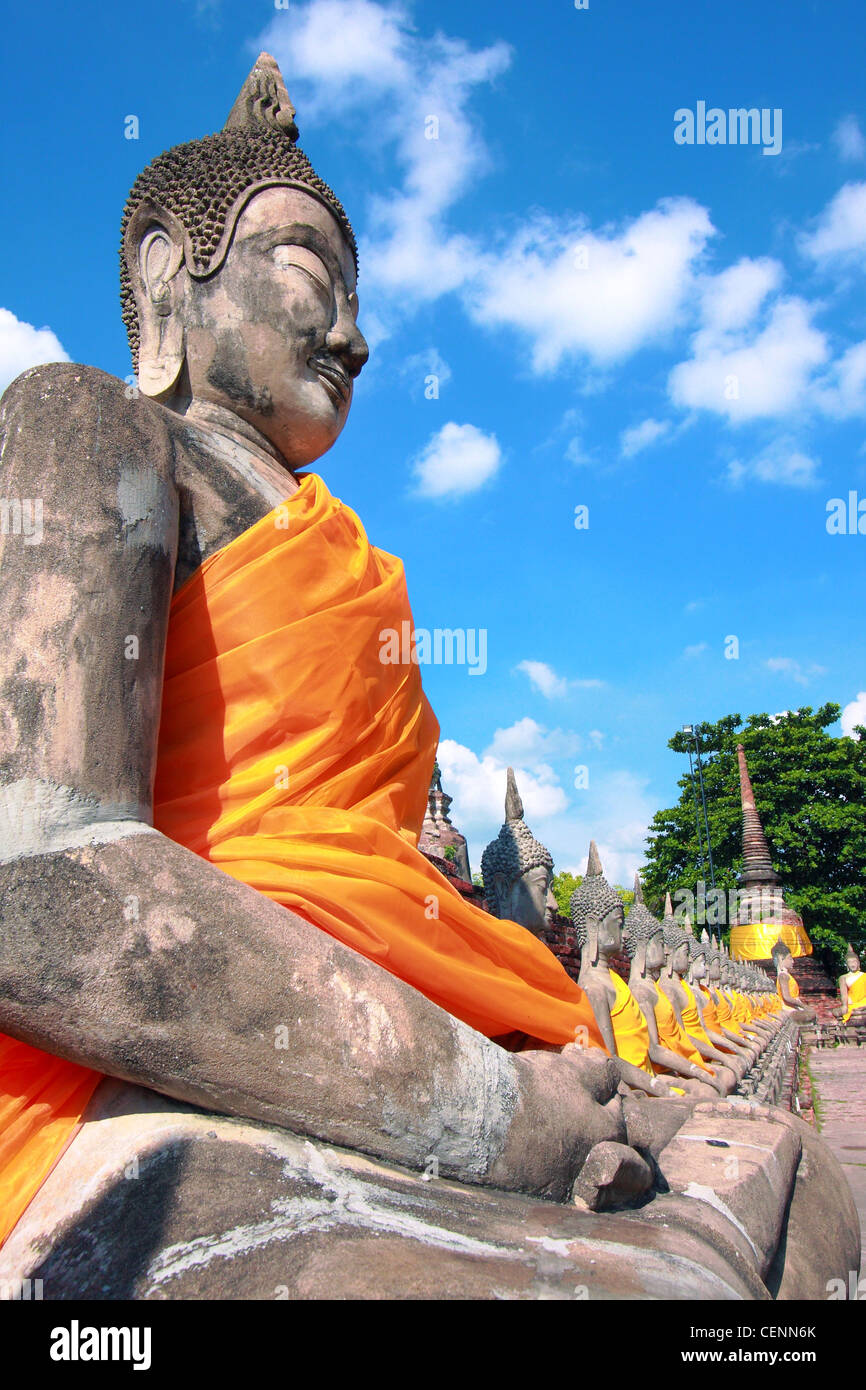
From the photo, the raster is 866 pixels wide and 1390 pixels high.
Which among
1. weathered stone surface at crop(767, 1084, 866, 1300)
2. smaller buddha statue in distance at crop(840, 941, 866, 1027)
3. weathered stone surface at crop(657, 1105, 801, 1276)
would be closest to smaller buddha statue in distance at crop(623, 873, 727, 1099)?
weathered stone surface at crop(767, 1084, 866, 1300)

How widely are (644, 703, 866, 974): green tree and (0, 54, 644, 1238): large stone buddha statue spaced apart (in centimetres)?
2946

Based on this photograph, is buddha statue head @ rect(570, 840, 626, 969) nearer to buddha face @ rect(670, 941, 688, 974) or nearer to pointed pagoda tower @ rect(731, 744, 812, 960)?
buddha face @ rect(670, 941, 688, 974)

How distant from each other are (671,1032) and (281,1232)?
905 centimetres

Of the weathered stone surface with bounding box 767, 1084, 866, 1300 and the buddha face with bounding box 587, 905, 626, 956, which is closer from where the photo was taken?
the weathered stone surface with bounding box 767, 1084, 866, 1300

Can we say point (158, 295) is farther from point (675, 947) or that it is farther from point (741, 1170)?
point (675, 947)

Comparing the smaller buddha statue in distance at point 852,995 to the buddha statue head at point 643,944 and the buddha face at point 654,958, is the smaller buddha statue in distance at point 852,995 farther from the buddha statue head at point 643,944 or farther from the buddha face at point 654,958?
the buddha face at point 654,958

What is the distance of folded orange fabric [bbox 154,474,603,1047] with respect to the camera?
61.6 inches

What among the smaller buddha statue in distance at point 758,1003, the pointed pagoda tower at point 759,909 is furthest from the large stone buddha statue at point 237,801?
the pointed pagoda tower at point 759,909

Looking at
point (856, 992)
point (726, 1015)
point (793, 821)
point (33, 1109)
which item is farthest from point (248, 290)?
point (793, 821)

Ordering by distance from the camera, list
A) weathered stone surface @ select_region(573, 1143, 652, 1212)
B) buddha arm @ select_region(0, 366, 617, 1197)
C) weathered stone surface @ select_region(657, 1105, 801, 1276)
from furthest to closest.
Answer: weathered stone surface @ select_region(657, 1105, 801, 1276) → weathered stone surface @ select_region(573, 1143, 652, 1212) → buddha arm @ select_region(0, 366, 617, 1197)

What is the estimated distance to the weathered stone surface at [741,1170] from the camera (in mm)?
1672

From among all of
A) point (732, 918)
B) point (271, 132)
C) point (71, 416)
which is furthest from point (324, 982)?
point (732, 918)
